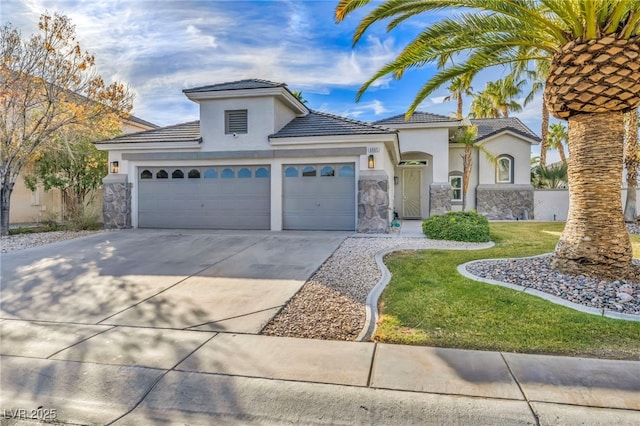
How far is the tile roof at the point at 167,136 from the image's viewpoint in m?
14.1

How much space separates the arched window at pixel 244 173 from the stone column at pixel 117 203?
14.9ft

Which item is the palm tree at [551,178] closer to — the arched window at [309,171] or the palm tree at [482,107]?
the palm tree at [482,107]

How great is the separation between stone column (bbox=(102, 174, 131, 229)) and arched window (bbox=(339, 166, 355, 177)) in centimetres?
Result: 838

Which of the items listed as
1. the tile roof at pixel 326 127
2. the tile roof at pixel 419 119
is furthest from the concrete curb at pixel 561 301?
the tile roof at pixel 419 119

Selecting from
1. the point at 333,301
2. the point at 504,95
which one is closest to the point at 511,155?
the point at 504,95

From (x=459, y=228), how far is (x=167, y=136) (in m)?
11.3

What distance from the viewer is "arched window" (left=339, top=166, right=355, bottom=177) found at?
1306 cm

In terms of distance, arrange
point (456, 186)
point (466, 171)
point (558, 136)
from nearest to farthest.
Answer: point (466, 171) → point (456, 186) → point (558, 136)

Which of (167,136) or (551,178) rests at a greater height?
(167,136)

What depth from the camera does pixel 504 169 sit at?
20453 mm

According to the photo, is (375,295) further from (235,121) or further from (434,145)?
(434,145)

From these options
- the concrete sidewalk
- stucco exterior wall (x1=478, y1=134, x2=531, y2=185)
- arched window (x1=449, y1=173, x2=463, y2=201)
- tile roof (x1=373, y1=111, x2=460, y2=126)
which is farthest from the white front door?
the concrete sidewalk

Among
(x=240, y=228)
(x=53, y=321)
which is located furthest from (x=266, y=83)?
(x=53, y=321)

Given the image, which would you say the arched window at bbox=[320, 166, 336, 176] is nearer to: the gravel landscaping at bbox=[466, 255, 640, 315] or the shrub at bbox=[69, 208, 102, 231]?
the gravel landscaping at bbox=[466, 255, 640, 315]
